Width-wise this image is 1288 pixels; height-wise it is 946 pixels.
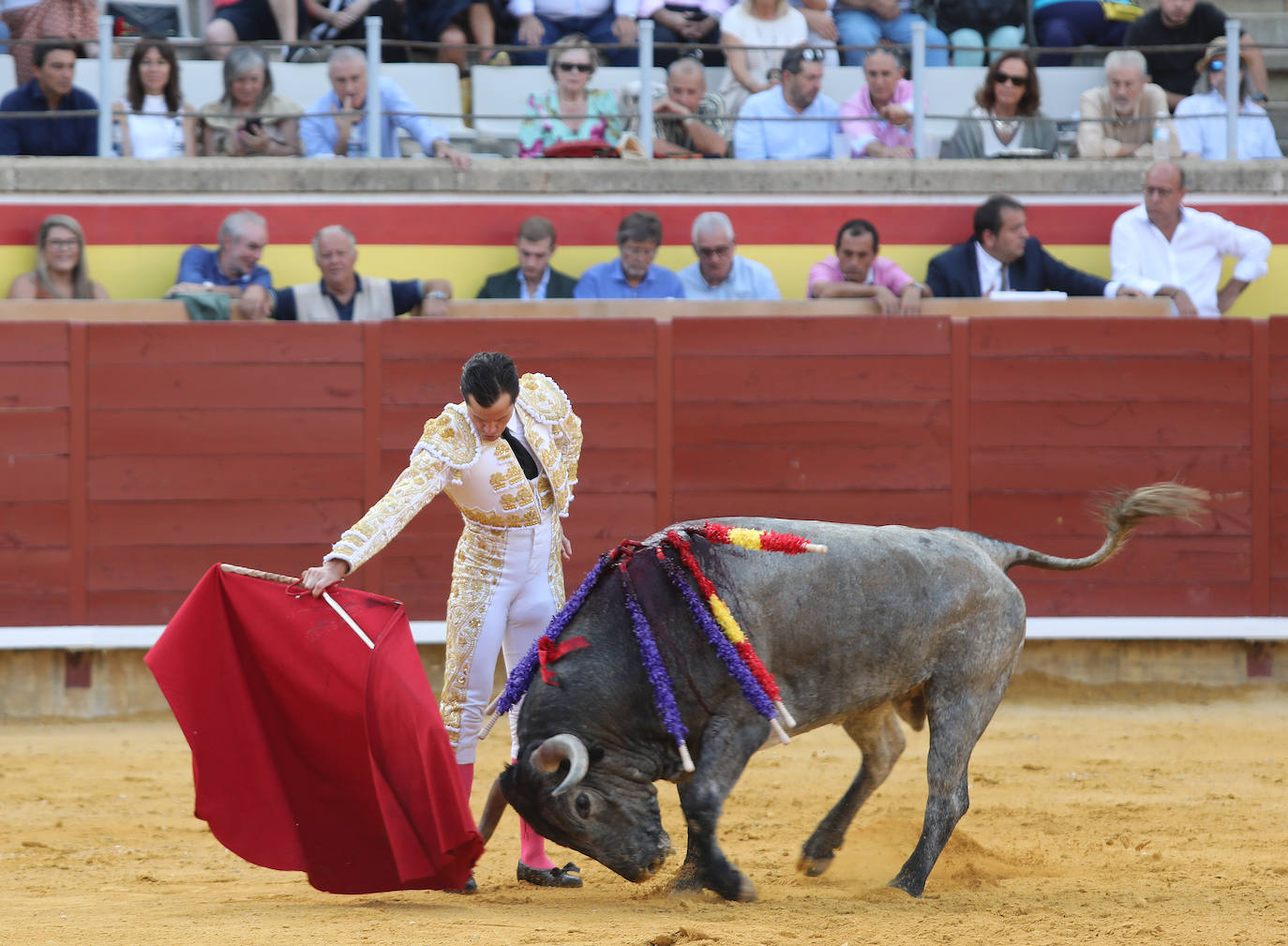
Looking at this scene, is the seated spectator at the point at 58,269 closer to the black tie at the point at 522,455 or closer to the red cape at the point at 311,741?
the red cape at the point at 311,741

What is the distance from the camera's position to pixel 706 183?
766 centimetres

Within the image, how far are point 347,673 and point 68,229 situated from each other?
3765mm

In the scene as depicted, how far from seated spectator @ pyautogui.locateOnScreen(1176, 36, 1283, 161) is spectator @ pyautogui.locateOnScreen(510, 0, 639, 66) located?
106 inches

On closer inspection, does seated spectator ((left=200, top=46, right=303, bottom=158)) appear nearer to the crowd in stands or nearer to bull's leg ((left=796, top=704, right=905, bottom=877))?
the crowd in stands

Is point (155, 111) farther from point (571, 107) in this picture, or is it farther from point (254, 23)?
point (571, 107)

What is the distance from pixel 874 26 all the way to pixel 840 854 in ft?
17.1

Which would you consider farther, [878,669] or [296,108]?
[296,108]

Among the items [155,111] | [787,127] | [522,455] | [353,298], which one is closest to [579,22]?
[787,127]

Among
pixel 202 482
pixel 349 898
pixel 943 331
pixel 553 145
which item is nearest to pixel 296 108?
pixel 553 145

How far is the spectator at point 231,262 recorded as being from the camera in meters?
7.08

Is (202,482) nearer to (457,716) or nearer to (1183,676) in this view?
(457,716)

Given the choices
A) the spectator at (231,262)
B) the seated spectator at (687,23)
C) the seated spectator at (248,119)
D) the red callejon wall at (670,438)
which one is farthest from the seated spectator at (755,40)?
the spectator at (231,262)

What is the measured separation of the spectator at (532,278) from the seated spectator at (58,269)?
166 cm

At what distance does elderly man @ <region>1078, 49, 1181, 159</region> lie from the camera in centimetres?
787
